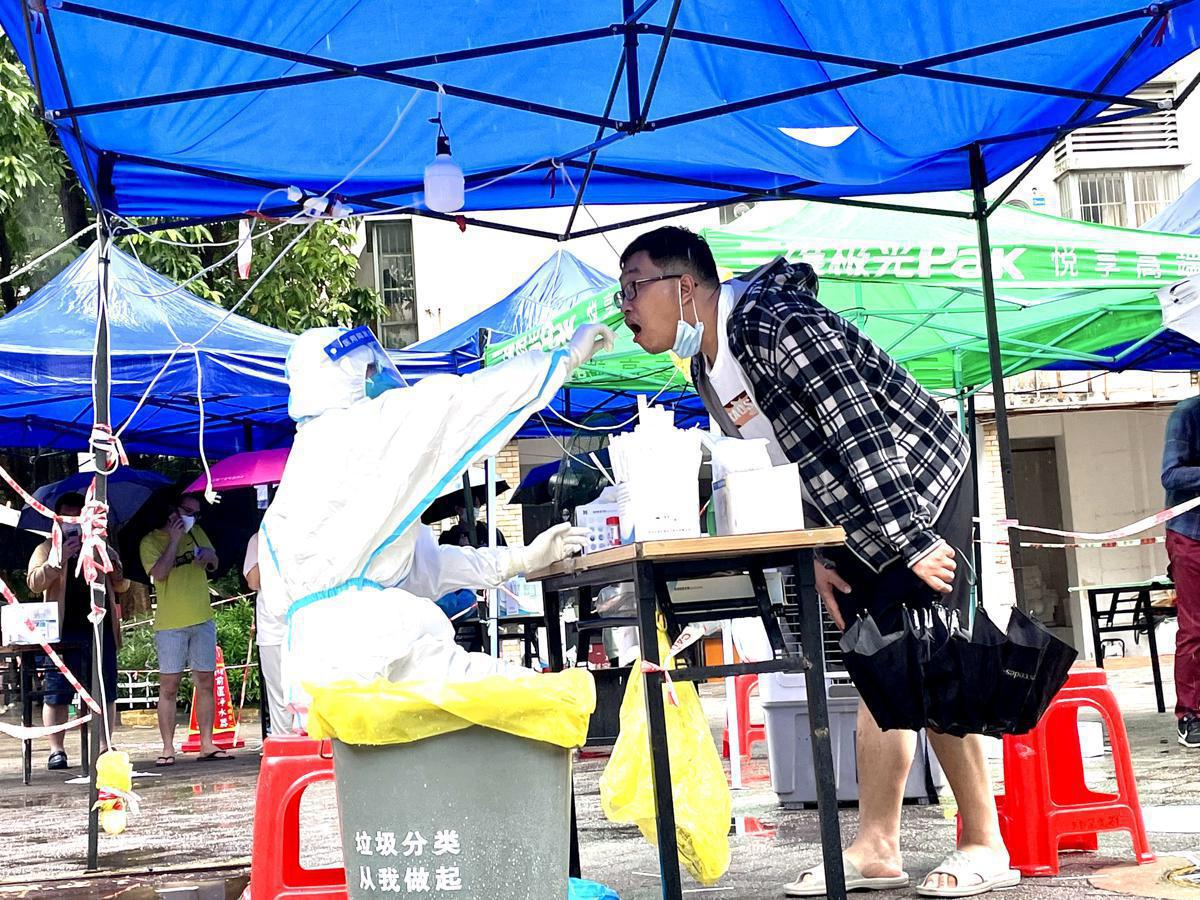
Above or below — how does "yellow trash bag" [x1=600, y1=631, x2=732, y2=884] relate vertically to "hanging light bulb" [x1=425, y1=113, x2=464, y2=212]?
below

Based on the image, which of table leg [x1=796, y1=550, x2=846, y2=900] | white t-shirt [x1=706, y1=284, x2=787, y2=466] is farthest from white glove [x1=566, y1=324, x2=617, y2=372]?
table leg [x1=796, y1=550, x2=846, y2=900]

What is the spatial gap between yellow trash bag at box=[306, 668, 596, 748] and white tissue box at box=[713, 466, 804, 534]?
79 cm

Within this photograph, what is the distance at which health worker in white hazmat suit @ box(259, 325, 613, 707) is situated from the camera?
3.64 meters

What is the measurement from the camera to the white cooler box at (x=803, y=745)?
633 centimetres

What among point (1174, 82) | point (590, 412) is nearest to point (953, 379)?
point (590, 412)

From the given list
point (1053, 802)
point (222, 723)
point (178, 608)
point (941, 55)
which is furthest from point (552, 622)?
point (222, 723)

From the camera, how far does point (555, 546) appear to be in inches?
162

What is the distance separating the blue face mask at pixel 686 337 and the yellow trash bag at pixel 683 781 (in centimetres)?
84

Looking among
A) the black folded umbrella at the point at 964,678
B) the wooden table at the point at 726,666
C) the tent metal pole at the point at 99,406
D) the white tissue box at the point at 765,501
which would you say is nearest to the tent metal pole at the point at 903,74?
the white tissue box at the point at 765,501

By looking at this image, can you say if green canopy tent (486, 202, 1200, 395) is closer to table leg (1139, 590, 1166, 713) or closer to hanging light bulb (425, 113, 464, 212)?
table leg (1139, 590, 1166, 713)

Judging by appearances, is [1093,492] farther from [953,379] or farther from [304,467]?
[304,467]

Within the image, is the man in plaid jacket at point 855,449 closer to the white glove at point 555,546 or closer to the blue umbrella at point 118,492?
the white glove at point 555,546

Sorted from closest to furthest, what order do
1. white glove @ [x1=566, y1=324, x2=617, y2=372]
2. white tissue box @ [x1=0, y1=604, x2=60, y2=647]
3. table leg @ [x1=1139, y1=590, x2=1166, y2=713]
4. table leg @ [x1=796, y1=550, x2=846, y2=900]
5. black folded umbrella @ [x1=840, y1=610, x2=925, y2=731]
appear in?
table leg @ [x1=796, y1=550, x2=846, y2=900], black folded umbrella @ [x1=840, y1=610, x2=925, y2=731], white glove @ [x1=566, y1=324, x2=617, y2=372], white tissue box @ [x1=0, y1=604, x2=60, y2=647], table leg @ [x1=1139, y1=590, x2=1166, y2=713]

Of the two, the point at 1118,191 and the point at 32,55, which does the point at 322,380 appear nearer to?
the point at 32,55
